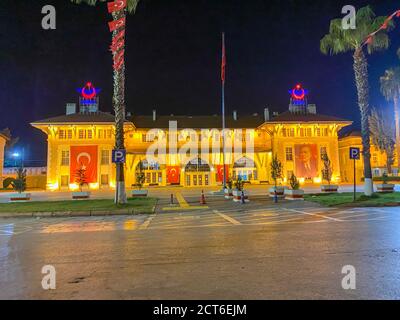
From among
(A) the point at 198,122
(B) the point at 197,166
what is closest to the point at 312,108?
(A) the point at 198,122

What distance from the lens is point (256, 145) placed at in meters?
48.6

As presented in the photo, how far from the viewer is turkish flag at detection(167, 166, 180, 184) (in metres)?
46.5

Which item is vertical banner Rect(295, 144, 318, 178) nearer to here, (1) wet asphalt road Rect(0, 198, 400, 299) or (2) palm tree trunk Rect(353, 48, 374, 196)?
(2) palm tree trunk Rect(353, 48, 374, 196)

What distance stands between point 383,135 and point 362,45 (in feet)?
120

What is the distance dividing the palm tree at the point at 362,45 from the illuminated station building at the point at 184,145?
80.3ft

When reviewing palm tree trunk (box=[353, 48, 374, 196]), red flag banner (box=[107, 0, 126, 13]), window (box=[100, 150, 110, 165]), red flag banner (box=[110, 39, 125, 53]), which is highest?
red flag banner (box=[107, 0, 126, 13])

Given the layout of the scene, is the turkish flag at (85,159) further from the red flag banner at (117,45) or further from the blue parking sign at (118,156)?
the blue parking sign at (118,156)

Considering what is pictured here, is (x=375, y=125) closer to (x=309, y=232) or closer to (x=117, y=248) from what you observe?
(x=309, y=232)

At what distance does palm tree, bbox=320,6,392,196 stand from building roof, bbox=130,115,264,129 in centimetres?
2846

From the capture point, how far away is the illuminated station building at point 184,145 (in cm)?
4272

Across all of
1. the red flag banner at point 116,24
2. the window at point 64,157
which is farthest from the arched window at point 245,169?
the red flag banner at point 116,24

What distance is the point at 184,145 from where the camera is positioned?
47875mm

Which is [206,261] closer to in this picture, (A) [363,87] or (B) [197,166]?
(A) [363,87]

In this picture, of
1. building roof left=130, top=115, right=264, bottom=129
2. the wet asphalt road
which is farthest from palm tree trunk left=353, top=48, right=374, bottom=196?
building roof left=130, top=115, right=264, bottom=129
